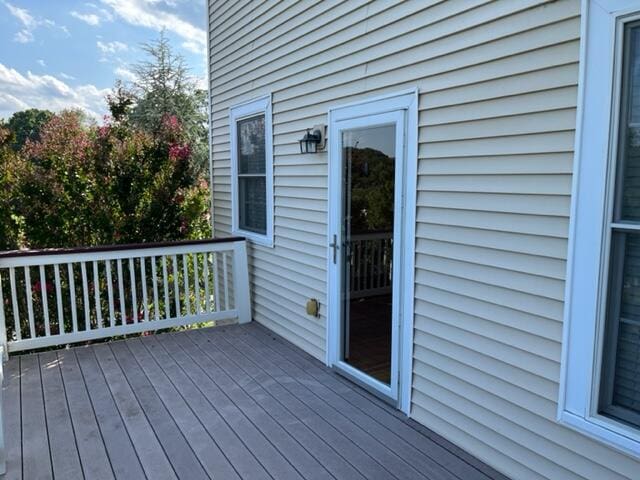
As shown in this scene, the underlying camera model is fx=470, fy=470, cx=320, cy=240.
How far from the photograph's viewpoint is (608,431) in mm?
1888

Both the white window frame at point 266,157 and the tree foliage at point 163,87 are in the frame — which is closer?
the white window frame at point 266,157

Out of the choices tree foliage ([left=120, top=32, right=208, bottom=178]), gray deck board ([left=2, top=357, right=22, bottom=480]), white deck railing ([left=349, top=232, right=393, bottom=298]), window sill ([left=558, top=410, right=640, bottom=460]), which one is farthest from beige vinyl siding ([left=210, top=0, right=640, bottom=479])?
tree foliage ([left=120, top=32, right=208, bottom=178])

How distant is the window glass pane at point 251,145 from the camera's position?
4952mm

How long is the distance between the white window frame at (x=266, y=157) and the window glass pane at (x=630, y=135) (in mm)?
3283

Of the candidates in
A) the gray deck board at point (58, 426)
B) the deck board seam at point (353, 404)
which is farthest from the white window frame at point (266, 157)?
the gray deck board at point (58, 426)

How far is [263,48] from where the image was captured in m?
4.68

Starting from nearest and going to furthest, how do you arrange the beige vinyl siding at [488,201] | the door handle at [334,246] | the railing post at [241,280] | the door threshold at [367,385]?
A: the beige vinyl siding at [488,201] → the door threshold at [367,385] → the door handle at [334,246] → the railing post at [241,280]

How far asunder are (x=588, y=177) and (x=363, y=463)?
5.86 feet

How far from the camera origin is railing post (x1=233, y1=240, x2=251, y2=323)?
16.7 feet

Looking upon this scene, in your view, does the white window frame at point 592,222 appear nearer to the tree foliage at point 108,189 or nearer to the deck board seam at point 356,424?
the deck board seam at point 356,424

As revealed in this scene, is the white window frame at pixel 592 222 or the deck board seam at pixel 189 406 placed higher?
the white window frame at pixel 592 222

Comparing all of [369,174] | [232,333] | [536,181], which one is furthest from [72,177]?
[536,181]

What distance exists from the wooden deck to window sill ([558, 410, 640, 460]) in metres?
0.60

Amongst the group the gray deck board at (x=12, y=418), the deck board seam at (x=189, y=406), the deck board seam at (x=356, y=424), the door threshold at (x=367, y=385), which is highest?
the door threshold at (x=367, y=385)
